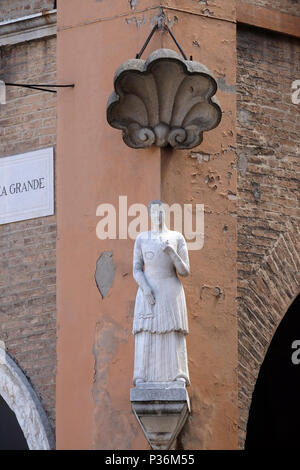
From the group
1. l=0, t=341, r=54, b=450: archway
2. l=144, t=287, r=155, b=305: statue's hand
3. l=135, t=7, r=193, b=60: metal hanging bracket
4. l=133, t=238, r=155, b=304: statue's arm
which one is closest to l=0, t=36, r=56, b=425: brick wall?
l=0, t=341, r=54, b=450: archway

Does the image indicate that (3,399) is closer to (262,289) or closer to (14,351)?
(14,351)

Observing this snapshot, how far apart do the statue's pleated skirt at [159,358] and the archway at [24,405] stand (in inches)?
62.6

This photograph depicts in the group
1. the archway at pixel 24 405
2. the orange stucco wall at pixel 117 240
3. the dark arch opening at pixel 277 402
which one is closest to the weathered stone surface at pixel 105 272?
the orange stucco wall at pixel 117 240

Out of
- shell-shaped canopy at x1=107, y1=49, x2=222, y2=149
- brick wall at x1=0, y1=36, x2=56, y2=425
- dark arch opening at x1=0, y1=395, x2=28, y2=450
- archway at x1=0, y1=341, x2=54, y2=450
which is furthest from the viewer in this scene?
dark arch opening at x1=0, y1=395, x2=28, y2=450

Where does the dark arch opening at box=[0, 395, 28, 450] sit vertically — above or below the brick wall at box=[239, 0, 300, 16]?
below

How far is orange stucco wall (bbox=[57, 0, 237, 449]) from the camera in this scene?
11.4m

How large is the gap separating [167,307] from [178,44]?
77.8 inches

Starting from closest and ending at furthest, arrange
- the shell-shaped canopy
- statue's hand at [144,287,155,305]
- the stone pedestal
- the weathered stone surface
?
the stone pedestal
statue's hand at [144,287,155,305]
the shell-shaped canopy
the weathered stone surface

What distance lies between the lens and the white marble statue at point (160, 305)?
35.5ft

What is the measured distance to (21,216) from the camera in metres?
12.7

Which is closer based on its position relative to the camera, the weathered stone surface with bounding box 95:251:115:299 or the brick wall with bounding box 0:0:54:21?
the weathered stone surface with bounding box 95:251:115:299

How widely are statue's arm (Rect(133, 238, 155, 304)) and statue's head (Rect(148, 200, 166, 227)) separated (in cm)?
18

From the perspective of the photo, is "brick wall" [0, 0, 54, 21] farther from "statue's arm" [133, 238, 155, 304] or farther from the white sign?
"statue's arm" [133, 238, 155, 304]
